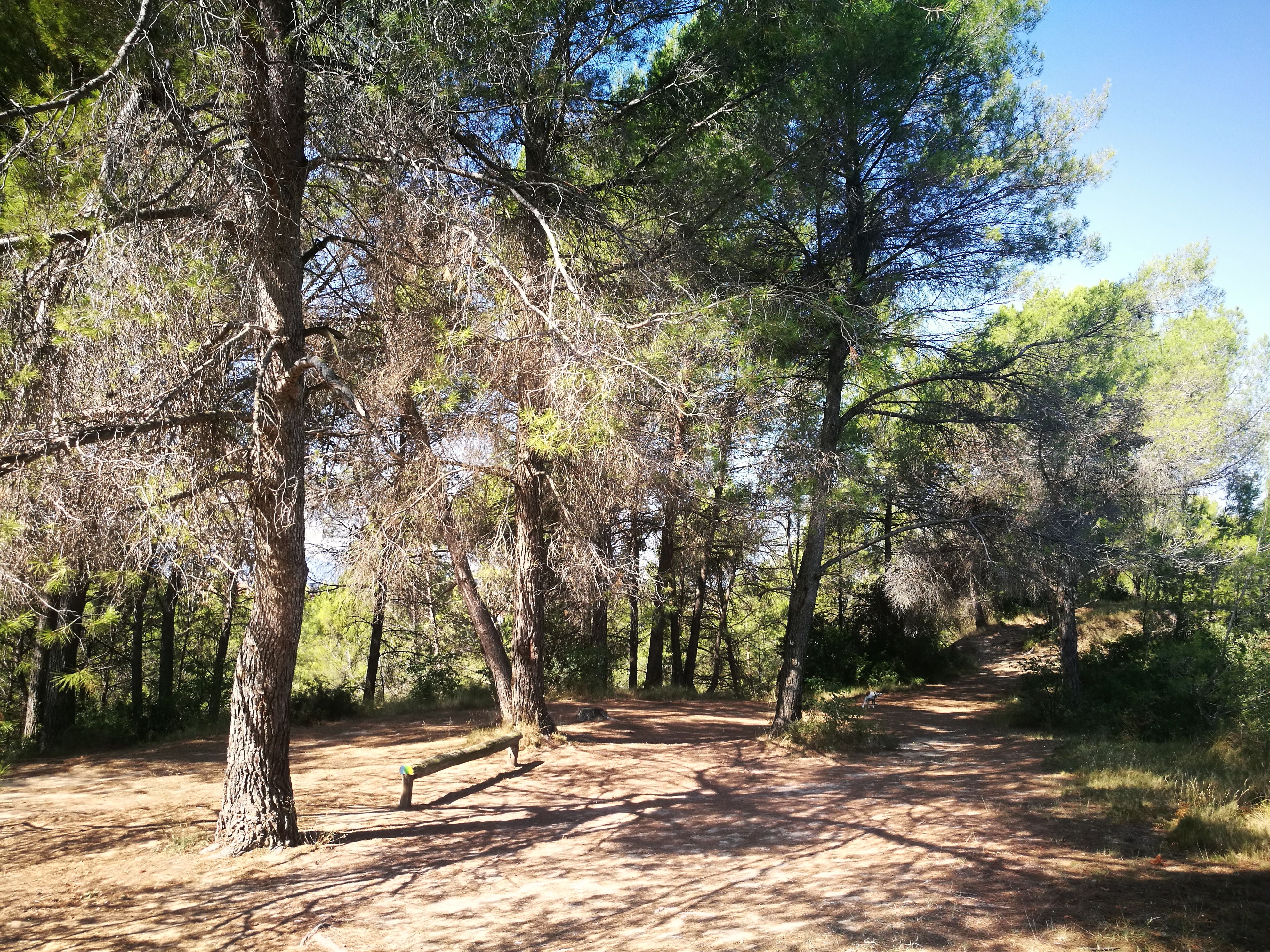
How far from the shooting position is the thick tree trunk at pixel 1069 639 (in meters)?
13.7

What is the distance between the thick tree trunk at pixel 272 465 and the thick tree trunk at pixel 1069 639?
493 inches

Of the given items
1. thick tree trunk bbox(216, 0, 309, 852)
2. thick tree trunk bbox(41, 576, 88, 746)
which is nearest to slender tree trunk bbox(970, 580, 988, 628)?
thick tree trunk bbox(216, 0, 309, 852)

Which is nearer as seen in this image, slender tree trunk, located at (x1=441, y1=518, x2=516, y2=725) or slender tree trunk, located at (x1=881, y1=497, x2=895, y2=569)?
slender tree trunk, located at (x1=441, y1=518, x2=516, y2=725)

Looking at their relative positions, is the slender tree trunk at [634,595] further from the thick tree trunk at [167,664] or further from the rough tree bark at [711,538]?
the thick tree trunk at [167,664]

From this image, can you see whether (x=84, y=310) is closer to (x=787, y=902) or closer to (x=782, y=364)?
(x=787, y=902)

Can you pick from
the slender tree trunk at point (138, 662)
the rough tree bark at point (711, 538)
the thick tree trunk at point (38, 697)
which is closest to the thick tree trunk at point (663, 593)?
the rough tree bark at point (711, 538)

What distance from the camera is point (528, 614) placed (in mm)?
10445

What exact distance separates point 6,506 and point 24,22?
3405 mm

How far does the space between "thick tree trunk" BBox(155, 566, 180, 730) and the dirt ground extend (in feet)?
10.6

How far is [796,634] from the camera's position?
11766 millimetres

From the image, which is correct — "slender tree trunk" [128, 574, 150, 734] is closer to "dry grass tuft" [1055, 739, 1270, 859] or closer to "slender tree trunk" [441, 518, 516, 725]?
"slender tree trunk" [441, 518, 516, 725]

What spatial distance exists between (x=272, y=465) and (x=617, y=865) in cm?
427

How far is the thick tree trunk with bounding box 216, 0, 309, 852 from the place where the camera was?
20.2 feet

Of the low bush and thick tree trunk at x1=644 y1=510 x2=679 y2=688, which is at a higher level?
thick tree trunk at x1=644 y1=510 x2=679 y2=688
